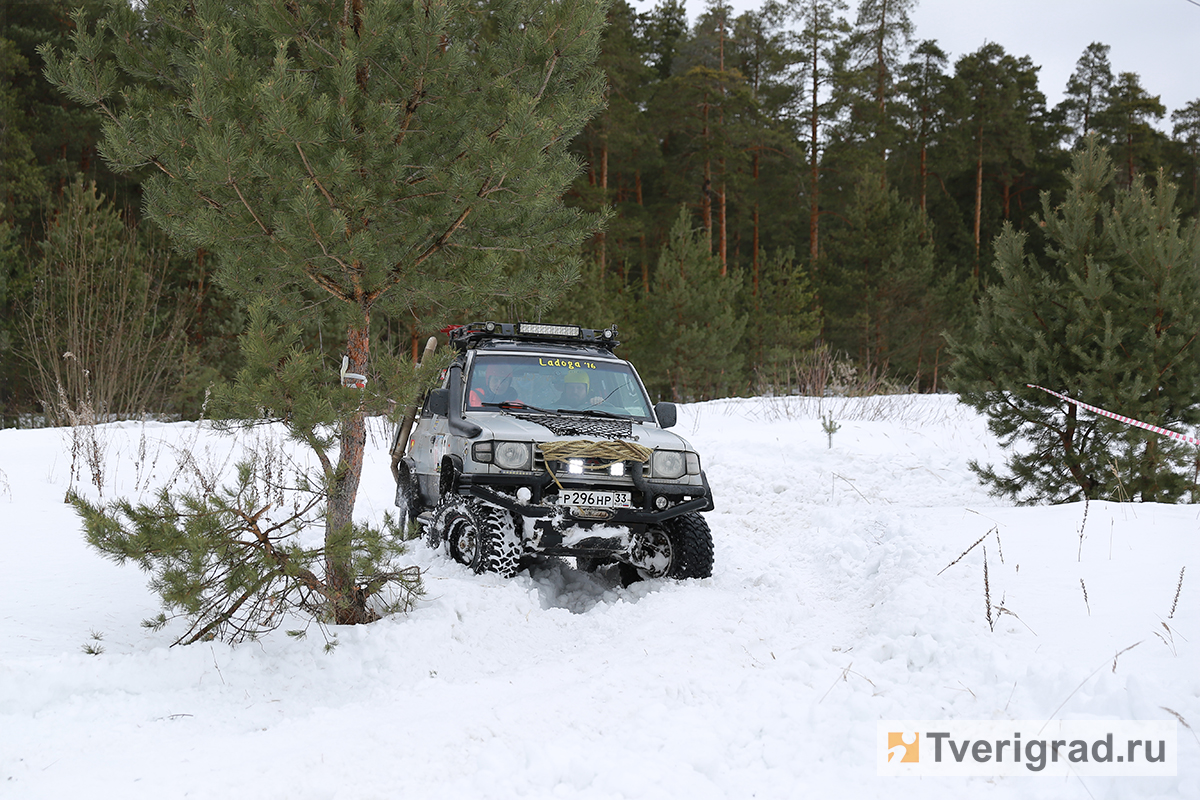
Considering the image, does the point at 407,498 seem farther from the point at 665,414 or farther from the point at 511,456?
the point at 665,414

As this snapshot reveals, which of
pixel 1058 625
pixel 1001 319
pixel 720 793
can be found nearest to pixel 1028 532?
pixel 1058 625

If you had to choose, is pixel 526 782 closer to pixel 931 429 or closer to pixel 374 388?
pixel 374 388

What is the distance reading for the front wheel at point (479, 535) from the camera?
593 cm

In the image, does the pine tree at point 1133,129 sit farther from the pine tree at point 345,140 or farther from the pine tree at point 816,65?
the pine tree at point 345,140

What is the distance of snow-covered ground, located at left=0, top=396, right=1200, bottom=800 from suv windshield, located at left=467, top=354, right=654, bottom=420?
1396mm

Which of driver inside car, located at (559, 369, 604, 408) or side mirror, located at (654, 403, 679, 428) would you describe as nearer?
side mirror, located at (654, 403, 679, 428)

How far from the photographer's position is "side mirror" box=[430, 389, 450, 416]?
22.3 feet

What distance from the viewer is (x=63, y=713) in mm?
3660

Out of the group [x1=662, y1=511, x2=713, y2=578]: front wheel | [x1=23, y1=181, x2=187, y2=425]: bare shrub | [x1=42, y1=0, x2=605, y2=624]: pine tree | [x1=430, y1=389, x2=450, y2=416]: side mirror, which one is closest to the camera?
[x1=42, y1=0, x2=605, y2=624]: pine tree

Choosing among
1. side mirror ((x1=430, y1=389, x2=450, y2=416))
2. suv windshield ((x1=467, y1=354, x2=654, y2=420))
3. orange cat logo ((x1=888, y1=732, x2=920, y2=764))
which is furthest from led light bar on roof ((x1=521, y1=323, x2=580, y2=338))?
orange cat logo ((x1=888, y1=732, x2=920, y2=764))

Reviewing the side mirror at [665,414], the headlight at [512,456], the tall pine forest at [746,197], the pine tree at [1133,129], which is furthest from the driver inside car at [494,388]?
the pine tree at [1133,129]

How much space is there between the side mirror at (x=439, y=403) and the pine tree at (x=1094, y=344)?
5683 millimetres

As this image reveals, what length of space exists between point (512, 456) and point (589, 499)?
2.11ft

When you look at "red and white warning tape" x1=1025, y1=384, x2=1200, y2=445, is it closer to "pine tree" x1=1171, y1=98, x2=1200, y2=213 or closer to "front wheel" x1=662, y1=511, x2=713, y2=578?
"front wheel" x1=662, y1=511, x2=713, y2=578
